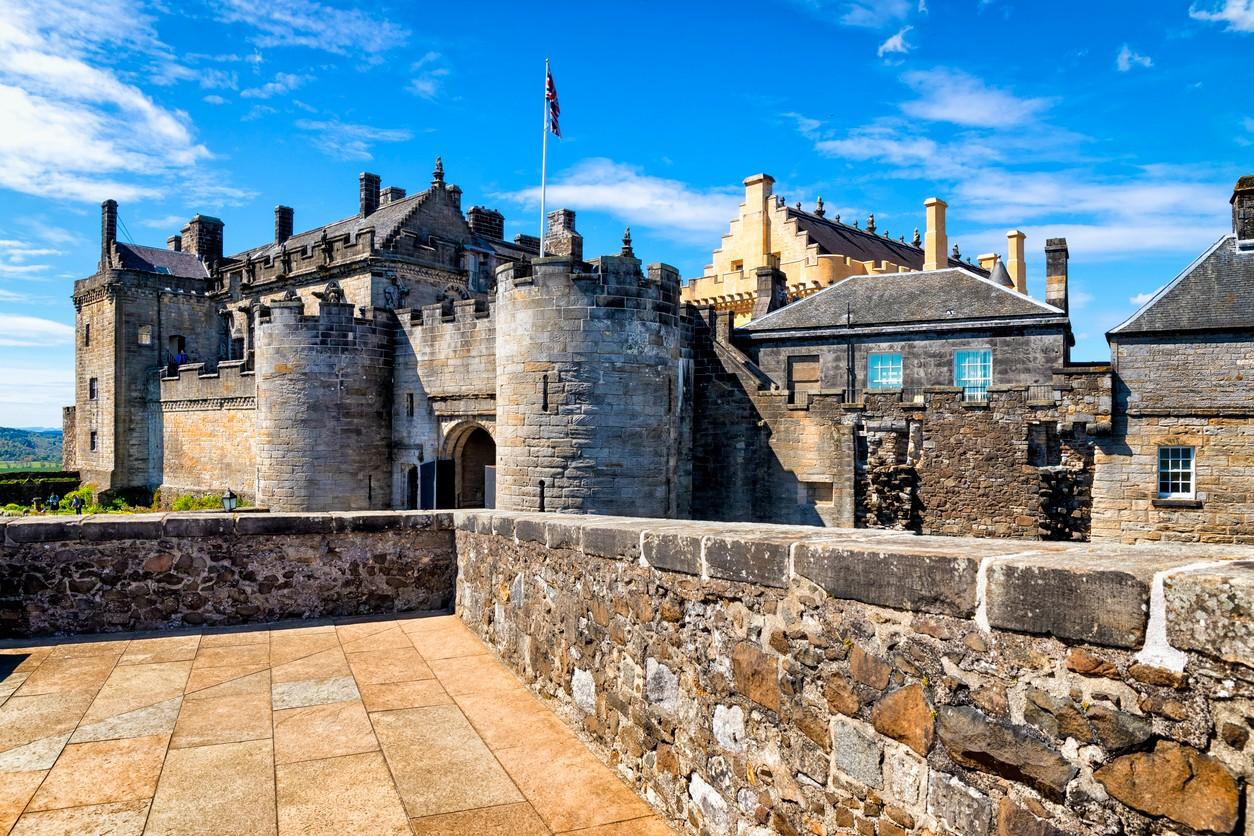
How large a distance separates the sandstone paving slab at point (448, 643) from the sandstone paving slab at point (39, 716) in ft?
8.01

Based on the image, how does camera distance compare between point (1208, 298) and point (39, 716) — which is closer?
point (39, 716)

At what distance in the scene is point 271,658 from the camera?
6891mm

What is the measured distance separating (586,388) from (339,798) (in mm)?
10646

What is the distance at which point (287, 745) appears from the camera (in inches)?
199

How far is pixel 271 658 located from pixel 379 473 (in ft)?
48.5

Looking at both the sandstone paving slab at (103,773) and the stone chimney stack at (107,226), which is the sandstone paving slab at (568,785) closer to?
the sandstone paving slab at (103,773)

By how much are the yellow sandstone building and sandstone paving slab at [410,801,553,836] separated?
3150 centimetres

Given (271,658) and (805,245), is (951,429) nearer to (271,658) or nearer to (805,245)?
(271,658)

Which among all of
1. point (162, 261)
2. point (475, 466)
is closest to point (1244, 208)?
point (475, 466)

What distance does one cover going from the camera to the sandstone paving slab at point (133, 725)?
514 centimetres

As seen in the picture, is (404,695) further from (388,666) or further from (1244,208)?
(1244,208)

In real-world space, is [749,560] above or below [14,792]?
above

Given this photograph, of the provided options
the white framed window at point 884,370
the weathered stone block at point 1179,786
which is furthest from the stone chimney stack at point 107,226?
the weathered stone block at point 1179,786

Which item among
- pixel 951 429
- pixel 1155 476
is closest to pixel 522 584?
pixel 951 429
